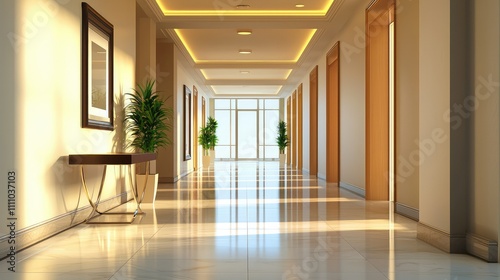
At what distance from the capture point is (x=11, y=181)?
4.47m

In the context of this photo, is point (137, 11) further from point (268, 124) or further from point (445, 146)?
point (268, 124)

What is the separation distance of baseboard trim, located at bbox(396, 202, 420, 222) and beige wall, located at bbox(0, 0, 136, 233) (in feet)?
13.8

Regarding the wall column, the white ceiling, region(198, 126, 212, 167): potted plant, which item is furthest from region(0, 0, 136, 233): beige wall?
region(198, 126, 212, 167): potted plant

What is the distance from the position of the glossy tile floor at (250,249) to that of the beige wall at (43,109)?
0.50 meters

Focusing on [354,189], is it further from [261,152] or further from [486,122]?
[261,152]

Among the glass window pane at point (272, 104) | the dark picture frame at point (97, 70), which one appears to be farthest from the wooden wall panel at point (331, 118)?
the glass window pane at point (272, 104)

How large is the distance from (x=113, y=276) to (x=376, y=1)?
21.3 ft

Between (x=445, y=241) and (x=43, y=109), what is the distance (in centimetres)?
401

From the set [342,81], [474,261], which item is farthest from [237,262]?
[342,81]

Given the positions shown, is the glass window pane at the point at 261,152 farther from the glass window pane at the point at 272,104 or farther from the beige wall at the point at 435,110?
the beige wall at the point at 435,110

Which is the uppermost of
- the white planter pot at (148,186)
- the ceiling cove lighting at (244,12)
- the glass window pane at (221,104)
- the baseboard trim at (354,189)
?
the ceiling cove lighting at (244,12)

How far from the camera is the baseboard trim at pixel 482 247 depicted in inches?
163

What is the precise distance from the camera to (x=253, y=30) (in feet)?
40.3

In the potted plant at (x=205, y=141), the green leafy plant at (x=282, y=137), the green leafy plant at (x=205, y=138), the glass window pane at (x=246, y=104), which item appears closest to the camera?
the potted plant at (x=205, y=141)
